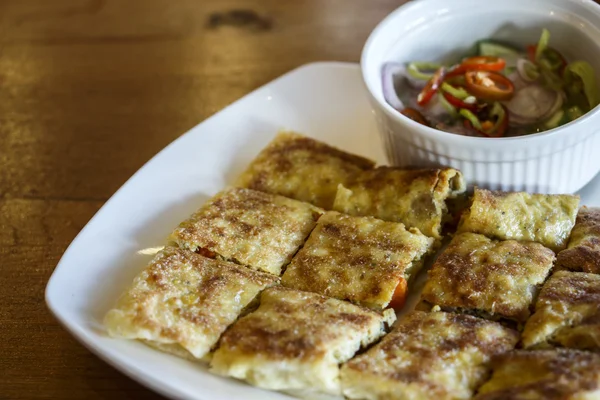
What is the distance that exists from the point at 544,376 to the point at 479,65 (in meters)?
1.97

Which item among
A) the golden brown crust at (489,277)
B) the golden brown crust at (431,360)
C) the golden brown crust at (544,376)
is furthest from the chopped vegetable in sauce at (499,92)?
the golden brown crust at (544,376)

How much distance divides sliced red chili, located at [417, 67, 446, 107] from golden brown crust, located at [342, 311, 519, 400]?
144 cm

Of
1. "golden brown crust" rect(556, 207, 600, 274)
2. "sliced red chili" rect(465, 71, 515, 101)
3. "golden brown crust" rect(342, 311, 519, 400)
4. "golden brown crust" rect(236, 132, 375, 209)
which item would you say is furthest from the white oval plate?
"sliced red chili" rect(465, 71, 515, 101)

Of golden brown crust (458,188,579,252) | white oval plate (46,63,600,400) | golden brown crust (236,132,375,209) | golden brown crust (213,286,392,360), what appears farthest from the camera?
golden brown crust (236,132,375,209)

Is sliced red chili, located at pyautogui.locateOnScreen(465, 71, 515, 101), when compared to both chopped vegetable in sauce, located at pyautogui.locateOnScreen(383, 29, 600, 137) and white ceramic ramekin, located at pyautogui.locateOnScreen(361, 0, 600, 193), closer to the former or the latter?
chopped vegetable in sauce, located at pyautogui.locateOnScreen(383, 29, 600, 137)

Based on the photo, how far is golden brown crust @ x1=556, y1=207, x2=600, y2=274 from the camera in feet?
9.07

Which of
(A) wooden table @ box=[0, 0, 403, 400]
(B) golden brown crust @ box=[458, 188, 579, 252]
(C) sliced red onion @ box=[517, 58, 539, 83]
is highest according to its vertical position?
(C) sliced red onion @ box=[517, 58, 539, 83]

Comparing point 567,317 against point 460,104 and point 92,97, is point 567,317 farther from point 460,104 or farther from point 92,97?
point 92,97

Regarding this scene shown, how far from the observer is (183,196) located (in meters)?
3.51

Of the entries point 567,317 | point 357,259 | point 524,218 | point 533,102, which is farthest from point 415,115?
point 567,317

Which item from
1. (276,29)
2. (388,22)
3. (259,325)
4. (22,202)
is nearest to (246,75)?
(276,29)

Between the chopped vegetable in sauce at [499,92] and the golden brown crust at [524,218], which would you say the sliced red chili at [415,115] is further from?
the golden brown crust at [524,218]

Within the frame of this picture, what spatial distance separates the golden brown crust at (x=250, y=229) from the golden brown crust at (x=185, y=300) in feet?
0.28

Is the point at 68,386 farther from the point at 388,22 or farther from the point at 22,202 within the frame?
the point at 388,22
